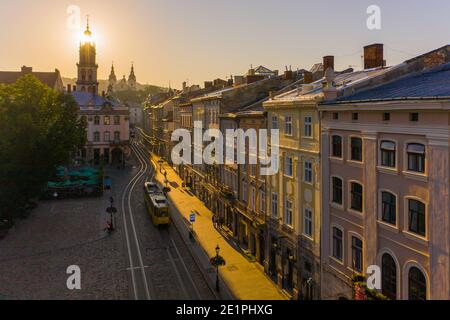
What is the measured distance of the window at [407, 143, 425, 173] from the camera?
17.5m

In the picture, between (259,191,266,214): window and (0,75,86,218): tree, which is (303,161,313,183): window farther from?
(0,75,86,218): tree

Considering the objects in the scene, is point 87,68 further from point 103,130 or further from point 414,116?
point 414,116

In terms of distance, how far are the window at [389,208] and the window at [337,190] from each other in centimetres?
338

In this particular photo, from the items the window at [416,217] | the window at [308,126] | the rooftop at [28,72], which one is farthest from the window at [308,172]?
the rooftop at [28,72]

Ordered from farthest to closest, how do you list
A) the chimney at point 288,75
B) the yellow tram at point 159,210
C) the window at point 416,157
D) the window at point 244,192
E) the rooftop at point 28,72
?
the rooftop at point 28,72 → the yellow tram at point 159,210 → the chimney at point 288,75 → the window at point 244,192 → the window at point 416,157

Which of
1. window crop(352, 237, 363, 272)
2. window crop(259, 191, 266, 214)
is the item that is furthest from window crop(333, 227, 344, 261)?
window crop(259, 191, 266, 214)

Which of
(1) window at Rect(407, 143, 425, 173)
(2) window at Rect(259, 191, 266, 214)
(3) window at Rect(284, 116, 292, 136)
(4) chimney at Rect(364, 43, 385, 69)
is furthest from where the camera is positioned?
(2) window at Rect(259, 191, 266, 214)

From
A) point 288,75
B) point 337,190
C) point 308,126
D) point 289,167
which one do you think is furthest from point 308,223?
point 288,75

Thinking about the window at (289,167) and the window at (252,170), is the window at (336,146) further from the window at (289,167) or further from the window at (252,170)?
the window at (252,170)

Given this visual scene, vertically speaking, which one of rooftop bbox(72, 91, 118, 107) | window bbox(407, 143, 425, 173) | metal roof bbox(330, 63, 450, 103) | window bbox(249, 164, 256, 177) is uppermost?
rooftop bbox(72, 91, 118, 107)

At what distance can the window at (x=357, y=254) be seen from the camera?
843 inches

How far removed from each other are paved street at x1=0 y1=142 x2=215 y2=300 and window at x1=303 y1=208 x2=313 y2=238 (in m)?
7.36

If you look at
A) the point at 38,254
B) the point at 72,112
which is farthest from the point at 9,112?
the point at 38,254

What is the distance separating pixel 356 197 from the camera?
21.7 metres
